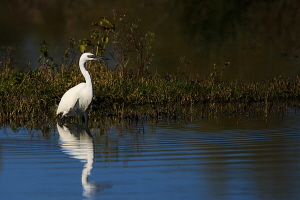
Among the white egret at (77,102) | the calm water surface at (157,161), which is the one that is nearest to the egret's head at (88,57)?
the white egret at (77,102)

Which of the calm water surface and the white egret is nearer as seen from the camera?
the calm water surface

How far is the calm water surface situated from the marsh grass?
84 centimetres

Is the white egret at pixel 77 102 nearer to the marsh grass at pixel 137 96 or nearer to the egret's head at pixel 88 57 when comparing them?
the marsh grass at pixel 137 96

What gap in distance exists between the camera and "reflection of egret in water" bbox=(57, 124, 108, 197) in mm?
7531

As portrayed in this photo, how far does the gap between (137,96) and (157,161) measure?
531 cm

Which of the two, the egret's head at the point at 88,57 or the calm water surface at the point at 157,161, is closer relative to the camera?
the calm water surface at the point at 157,161

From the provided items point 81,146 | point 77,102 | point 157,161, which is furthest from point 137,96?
point 157,161

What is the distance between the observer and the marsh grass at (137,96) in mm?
12820

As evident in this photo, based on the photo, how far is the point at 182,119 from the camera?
12375mm

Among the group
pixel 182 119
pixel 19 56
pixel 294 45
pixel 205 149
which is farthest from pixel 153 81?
pixel 294 45

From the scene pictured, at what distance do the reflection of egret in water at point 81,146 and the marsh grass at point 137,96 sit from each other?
0.60 m

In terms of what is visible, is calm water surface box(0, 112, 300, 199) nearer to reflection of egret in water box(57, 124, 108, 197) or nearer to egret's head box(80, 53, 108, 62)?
reflection of egret in water box(57, 124, 108, 197)

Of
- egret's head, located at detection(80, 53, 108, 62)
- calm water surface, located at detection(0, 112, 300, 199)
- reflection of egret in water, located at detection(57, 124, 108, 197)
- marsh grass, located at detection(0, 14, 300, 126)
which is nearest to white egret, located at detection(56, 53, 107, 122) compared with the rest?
reflection of egret in water, located at detection(57, 124, 108, 197)

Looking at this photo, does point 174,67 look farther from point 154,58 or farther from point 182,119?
point 182,119
